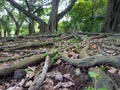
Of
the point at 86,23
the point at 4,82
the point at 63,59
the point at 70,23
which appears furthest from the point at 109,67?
the point at 70,23

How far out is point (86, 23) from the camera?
1898 centimetres

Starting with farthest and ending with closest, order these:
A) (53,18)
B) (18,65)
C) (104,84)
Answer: (53,18) → (18,65) → (104,84)

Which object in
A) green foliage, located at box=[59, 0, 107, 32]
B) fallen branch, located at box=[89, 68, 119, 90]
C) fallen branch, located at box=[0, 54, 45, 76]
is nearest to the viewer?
fallen branch, located at box=[89, 68, 119, 90]

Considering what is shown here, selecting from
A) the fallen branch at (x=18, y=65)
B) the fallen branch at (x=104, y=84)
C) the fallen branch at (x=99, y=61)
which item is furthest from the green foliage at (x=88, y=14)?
the fallen branch at (x=104, y=84)

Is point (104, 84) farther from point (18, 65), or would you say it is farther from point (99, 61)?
point (18, 65)

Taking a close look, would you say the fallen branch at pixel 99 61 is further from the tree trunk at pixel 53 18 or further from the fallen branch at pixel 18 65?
the tree trunk at pixel 53 18

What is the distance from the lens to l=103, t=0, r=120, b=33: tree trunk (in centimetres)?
809

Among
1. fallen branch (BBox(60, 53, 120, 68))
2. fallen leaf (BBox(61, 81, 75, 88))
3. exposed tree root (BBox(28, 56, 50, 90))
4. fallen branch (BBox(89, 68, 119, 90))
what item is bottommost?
fallen leaf (BBox(61, 81, 75, 88))

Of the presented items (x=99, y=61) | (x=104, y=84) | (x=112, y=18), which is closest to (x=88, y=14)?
(x=112, y=18)

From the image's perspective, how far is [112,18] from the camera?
27.0ft

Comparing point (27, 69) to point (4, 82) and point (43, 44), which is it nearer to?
point (4, 82)

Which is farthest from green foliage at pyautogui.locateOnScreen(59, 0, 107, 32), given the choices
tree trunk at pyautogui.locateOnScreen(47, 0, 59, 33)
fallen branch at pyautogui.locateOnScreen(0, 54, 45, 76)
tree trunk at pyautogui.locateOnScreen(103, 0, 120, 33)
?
fallen branch at pyautogui.locateOnScreen(0, 54, 45, 76)

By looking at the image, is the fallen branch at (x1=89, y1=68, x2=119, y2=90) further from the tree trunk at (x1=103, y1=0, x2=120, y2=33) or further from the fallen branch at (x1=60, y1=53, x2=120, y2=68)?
the tree trunk at (x1=103, y1=0, x2=120, y2=33)

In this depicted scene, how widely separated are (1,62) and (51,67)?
94 centimetres
